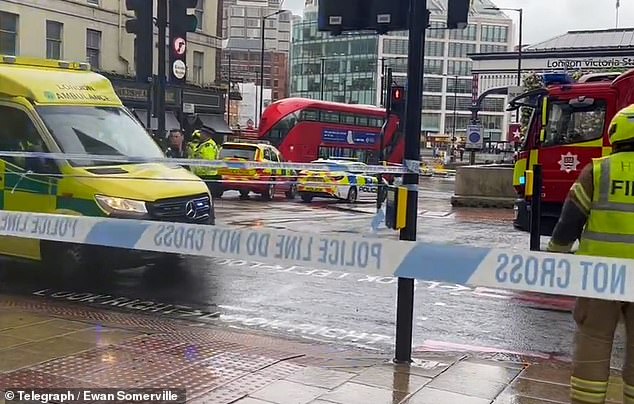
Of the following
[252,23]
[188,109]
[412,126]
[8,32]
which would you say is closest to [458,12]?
[412,126]

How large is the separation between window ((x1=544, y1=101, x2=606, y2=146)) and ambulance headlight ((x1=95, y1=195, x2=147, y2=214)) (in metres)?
7.34

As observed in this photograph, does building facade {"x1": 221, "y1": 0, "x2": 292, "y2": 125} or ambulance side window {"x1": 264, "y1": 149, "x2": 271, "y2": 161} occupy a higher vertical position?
building facade {"x1": 221, "y1": 0, "x2": 292, "y2": 125}

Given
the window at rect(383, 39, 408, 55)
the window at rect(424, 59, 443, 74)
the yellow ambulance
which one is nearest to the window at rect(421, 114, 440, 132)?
the window at rect(424, 59, 443, 74)

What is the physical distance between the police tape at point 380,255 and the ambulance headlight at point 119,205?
284 centimetres

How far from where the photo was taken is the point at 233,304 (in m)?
8.26

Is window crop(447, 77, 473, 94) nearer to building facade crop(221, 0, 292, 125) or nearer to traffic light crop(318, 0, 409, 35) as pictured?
building facade crop(221, 0, 292, 125)

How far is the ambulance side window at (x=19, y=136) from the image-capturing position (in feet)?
29.6

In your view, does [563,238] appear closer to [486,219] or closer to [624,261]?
[624,261]

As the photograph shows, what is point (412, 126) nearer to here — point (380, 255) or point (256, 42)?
point (380, 255)

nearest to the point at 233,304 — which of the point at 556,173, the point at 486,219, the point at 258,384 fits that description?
the point at 258,384

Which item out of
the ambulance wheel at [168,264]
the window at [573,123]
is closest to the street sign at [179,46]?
the ambulance wheel at [168,264]

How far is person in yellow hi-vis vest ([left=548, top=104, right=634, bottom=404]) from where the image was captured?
405 centimetres

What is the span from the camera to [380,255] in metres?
4.62

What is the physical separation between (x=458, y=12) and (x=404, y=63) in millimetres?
2625
